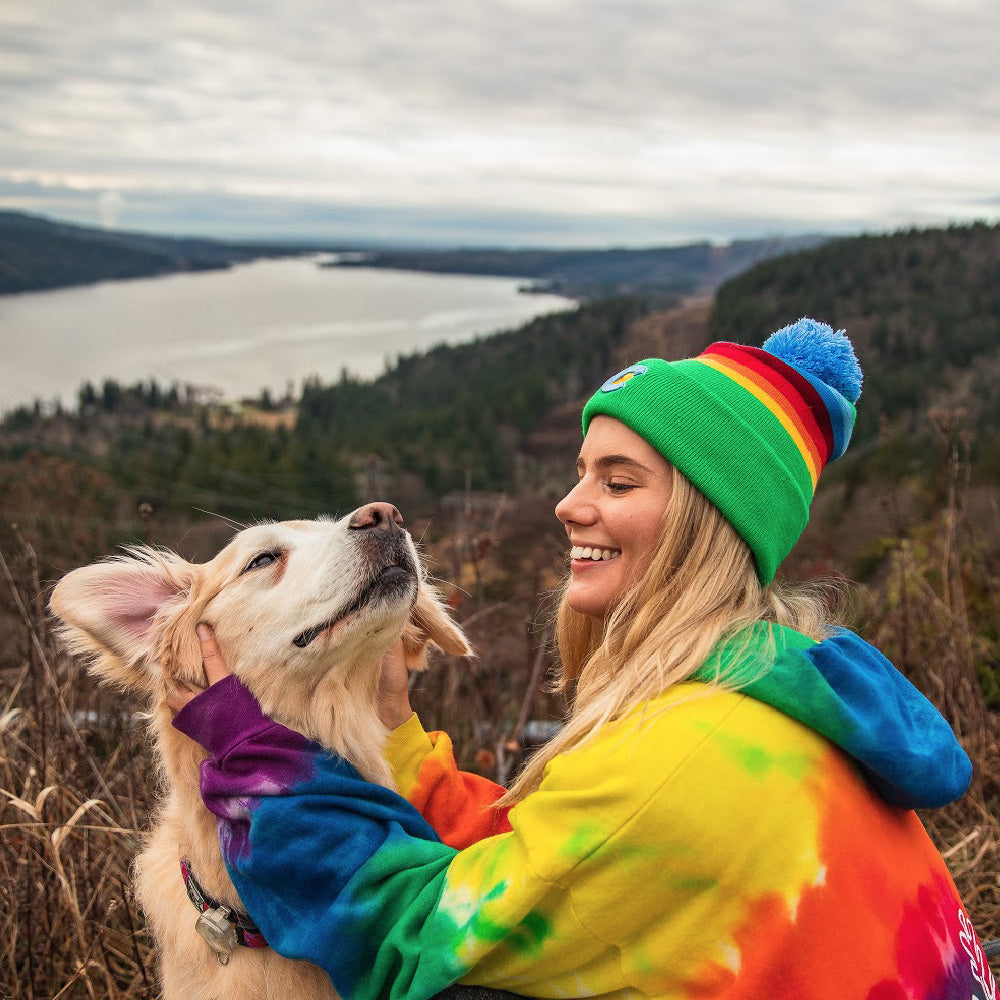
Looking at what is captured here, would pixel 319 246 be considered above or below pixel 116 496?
above

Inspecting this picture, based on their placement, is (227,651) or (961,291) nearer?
(227,651)

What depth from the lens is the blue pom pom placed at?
90.5 inches

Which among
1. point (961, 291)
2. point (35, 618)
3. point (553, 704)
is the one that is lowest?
point (553, 704)

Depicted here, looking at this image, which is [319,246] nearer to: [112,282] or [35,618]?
[112,282]

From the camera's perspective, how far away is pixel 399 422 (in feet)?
221

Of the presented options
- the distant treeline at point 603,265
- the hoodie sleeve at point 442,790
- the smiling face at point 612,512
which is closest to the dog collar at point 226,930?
the hoodie sleeve at point 442,790

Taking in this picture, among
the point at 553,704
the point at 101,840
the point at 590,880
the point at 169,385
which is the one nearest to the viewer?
the point at 590,880

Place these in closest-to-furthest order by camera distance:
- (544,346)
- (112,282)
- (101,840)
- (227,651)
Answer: (227,651), (101,840), (112,282), (544,346)

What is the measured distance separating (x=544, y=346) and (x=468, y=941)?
3316 inches

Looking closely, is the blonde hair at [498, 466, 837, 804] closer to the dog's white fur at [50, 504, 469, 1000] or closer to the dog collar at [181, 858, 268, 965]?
the dog's white fur at [50, 504, 469, 1000]

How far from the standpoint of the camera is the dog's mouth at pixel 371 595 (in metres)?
2.48

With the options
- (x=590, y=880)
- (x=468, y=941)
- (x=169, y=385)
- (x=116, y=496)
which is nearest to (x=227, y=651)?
(x=468, y=941)

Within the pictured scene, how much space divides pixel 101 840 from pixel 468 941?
264cm

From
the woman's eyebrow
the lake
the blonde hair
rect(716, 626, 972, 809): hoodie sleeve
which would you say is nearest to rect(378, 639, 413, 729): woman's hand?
the blonde hair
